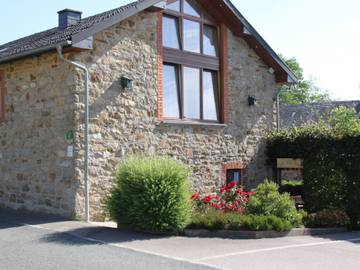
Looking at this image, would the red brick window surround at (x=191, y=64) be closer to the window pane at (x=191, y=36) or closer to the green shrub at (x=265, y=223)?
the window pane at (x=191, y=36)

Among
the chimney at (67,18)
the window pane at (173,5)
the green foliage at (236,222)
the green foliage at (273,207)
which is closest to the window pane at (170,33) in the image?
the window pane at (173,5)

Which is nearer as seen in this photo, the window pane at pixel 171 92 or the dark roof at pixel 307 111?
the window pane at pixel 171 92

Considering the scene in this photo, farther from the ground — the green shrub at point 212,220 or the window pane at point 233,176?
the window pane at point 233,176

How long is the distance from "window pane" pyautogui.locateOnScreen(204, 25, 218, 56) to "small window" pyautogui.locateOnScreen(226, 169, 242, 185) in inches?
149

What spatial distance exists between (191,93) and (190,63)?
0.89m

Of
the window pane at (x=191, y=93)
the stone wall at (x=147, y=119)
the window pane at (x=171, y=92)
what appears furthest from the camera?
the window pane at (x=191, y=93)

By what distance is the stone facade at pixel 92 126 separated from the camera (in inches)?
519

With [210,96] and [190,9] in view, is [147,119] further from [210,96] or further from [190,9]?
[190,9]

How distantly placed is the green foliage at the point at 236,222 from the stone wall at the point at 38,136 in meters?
3.10

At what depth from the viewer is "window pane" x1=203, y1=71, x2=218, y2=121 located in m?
16.9

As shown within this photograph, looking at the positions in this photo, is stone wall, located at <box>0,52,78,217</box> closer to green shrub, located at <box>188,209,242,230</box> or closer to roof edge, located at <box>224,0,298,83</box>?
green shrub, located at <box>188,209,242,230</box>

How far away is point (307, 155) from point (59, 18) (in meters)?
8.26

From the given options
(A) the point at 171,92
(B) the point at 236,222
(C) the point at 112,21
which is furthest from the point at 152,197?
(A) the point at 171,92

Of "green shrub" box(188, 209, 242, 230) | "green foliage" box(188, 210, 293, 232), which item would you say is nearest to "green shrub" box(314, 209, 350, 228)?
"green foliage" box(188, 210, 293, 232)
